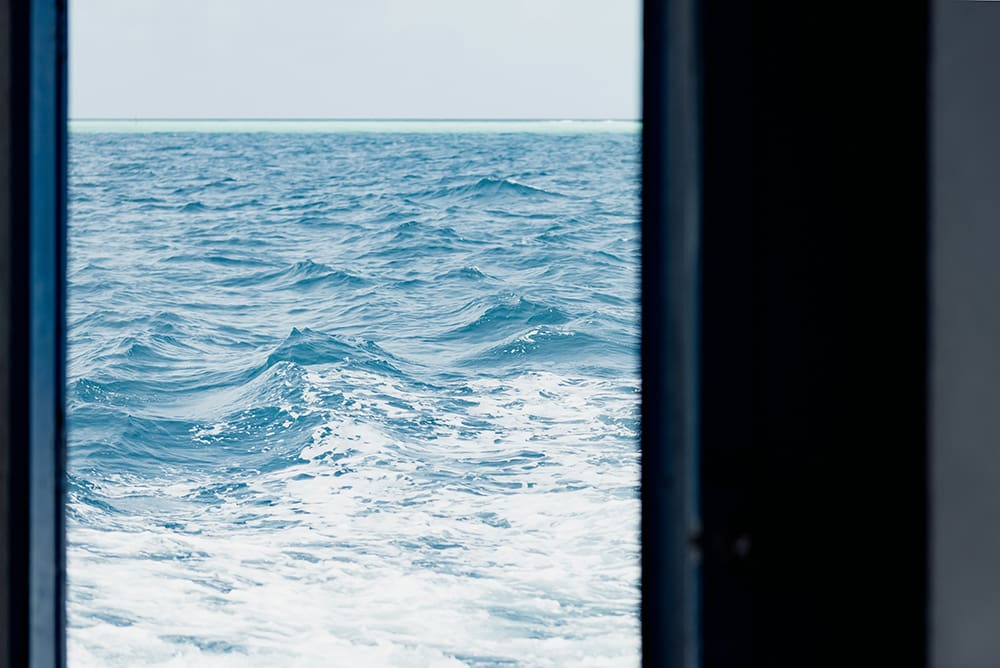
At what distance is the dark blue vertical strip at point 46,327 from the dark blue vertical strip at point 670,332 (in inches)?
22.3

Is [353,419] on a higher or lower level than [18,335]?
lower

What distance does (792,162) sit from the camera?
0.90 metres

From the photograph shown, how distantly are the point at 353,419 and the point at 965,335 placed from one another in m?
6.90

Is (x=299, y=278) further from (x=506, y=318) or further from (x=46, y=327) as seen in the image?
(x=46, y=327)

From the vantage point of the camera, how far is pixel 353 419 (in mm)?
7594

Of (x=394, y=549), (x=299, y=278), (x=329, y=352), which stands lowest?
(x=394, y=549)

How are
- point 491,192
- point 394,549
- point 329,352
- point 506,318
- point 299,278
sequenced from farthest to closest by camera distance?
point 491,192
point 299,278
point 506,318
point 329,352
point 394,549

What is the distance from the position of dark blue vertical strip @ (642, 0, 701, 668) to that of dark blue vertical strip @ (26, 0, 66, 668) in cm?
57

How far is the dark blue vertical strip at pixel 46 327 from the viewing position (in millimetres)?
931

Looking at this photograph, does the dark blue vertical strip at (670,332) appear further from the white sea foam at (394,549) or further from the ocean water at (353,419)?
the white sea foam at (394,549)

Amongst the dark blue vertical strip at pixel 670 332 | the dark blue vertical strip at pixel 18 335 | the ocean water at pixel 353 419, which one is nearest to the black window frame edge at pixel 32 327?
the dark blue vertical strip at pixel 18 335

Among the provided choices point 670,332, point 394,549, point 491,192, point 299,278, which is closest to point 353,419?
point 394,549

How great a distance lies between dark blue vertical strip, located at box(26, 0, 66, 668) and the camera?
93cm

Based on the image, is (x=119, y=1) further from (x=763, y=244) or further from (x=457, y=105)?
(x=763, y=244)
